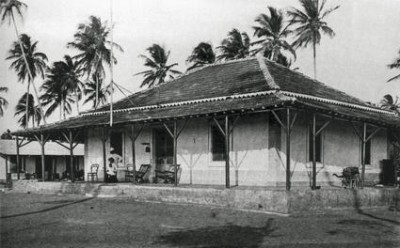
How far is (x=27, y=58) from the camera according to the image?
39.8 m

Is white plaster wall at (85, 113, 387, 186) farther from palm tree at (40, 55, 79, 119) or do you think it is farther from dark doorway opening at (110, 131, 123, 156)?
palm tree at (40, 55, 79, 119)

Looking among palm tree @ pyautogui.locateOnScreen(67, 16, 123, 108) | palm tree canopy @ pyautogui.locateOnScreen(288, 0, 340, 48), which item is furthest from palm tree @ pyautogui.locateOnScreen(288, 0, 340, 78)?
palm tree @ pyautogui.locateOnScreen(67, 16, 123, 108)

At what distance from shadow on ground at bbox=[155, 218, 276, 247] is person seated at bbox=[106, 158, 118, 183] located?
9152 mm

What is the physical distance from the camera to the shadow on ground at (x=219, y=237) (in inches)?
311

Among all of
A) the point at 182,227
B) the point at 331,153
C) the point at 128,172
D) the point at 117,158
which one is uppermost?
the point at 331,153

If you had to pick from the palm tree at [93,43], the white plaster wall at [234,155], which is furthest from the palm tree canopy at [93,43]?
the white plaster wall at [234,155]

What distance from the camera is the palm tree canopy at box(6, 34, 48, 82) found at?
39.8m

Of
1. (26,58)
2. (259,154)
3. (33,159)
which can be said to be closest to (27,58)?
(26,58)

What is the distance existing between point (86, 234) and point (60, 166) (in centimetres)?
2778

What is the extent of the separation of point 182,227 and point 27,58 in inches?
1348

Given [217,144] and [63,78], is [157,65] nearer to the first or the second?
[63,78]

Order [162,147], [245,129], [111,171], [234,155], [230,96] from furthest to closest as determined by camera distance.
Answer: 1. [111,171]
2. [162,147]
3. [230,96]
4. [234,155]
5. [245,129]

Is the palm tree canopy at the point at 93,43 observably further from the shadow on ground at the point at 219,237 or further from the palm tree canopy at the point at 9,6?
the shadow on ground at the point at 219,237

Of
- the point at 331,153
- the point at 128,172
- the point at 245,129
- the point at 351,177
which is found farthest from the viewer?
the point at 128,172
